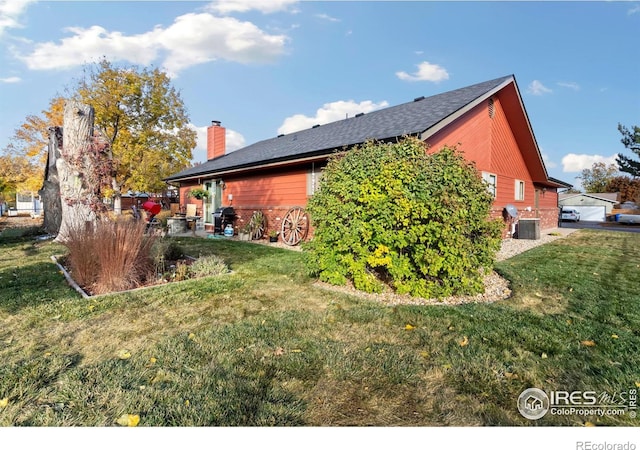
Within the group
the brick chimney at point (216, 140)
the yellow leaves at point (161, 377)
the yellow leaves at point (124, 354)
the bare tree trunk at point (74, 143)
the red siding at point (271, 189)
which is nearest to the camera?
the yellow leaves at point (161, 377)

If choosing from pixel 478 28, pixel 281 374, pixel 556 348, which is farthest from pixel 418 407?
pixel 478 28

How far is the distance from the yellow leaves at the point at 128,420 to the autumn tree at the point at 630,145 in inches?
1559

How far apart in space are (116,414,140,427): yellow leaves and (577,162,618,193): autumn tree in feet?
222

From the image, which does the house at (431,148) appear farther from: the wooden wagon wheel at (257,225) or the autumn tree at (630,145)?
the autumn tree at (630,145)

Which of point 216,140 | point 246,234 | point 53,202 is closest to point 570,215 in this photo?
point 216,140

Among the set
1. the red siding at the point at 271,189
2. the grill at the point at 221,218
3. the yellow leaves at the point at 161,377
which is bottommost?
the yellow leaves at the point at 161,377

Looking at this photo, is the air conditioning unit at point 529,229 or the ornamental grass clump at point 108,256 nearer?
the ornamental grass clump at point 108,256

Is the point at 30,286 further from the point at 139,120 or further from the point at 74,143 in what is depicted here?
the point at 139,120

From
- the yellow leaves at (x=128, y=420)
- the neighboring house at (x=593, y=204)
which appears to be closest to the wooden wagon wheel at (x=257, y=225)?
the yellow leaves at (x=128, y=420)

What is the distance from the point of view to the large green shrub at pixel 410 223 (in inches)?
161

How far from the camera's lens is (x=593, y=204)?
1588 inches

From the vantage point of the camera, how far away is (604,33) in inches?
331

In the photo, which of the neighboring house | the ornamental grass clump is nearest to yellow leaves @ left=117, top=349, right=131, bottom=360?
the ornamental grass clump

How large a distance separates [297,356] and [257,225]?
930cm
